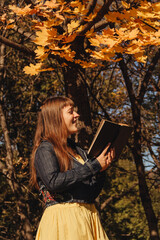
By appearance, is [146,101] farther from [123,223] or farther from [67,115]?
[123,223]

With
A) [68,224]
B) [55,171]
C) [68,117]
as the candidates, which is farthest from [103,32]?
[68,224]

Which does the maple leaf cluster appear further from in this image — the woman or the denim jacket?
the denim jacket

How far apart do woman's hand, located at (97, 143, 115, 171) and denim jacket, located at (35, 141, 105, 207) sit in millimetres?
37

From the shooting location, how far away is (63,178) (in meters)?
1.78

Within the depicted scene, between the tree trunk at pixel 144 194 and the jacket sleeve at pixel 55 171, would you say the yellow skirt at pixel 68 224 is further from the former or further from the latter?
the tree trunk at pixel 144 194

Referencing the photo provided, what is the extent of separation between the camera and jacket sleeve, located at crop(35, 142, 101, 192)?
5.86ft

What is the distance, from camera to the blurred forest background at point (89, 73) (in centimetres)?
256

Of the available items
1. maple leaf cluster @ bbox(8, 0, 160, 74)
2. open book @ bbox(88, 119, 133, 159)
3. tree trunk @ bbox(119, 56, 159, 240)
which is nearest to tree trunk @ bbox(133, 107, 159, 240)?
tree trunk @ bbox(119, 56, 159, 240)

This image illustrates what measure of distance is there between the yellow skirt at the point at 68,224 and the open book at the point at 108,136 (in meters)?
0.35

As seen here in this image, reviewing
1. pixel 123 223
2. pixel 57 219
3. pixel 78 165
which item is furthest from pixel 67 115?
pixel 123 223

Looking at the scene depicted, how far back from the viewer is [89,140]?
3.34m

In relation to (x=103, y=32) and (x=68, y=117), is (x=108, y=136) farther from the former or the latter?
(x=103, y=32)

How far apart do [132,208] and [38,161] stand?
15813 mm

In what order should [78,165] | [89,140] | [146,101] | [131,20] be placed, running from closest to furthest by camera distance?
[78,165] → [131,20] → [89,140] → [146,101]
